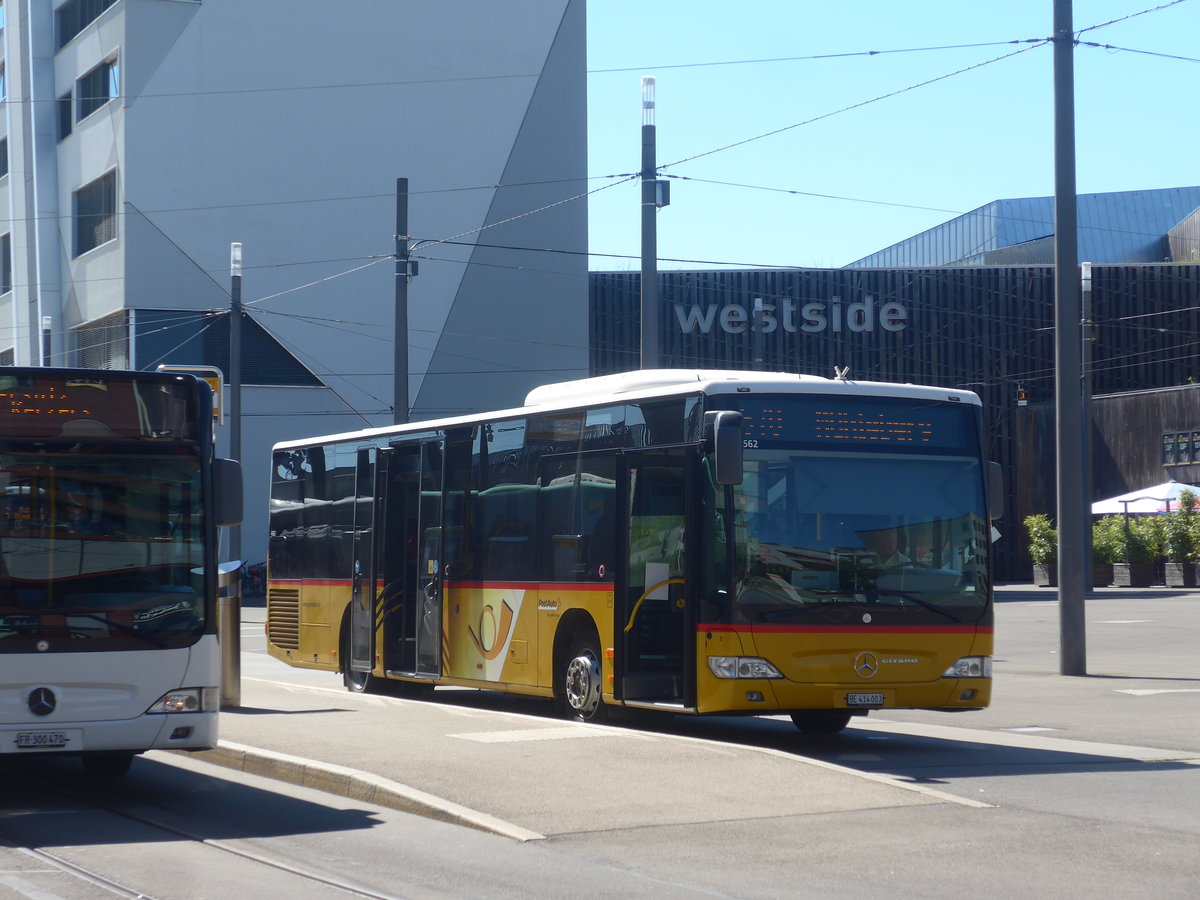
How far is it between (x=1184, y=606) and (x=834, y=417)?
23.0 m

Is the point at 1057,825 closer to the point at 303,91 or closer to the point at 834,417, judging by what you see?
the point at 834,417

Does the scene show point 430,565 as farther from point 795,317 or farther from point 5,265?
point 5,265

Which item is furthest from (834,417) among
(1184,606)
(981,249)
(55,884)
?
(981,249)

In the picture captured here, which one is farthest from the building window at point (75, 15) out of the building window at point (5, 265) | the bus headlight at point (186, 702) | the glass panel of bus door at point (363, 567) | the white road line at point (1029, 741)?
the bus headlight at point (186, 702)

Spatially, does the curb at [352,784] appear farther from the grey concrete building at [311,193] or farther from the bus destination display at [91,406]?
the grey concrete building at [311,193]

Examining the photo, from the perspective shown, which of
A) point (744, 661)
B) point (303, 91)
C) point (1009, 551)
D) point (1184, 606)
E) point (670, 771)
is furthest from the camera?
point (1009, 551)

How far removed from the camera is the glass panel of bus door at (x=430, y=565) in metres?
16.7

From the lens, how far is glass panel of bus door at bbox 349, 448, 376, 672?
58.7 feet

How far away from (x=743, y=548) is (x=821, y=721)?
2.49 m

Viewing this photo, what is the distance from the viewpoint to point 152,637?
31.7ft

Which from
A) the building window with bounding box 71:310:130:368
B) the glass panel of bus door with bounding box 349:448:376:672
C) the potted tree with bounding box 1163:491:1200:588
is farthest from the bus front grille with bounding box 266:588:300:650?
the potted tree with bounding box 1163:491:1200:588

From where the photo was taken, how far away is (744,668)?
12.2 meters

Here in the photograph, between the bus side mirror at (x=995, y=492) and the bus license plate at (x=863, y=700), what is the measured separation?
1.86 m

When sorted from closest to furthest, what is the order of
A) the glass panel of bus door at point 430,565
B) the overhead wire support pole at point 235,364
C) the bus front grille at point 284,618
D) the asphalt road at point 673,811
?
1. the asphalt road at point 673,811
2. the glass panel of bus door at point 430,565
3. the bus front grille at point 284,618
4. the overhead wire support pole at point 235,364
